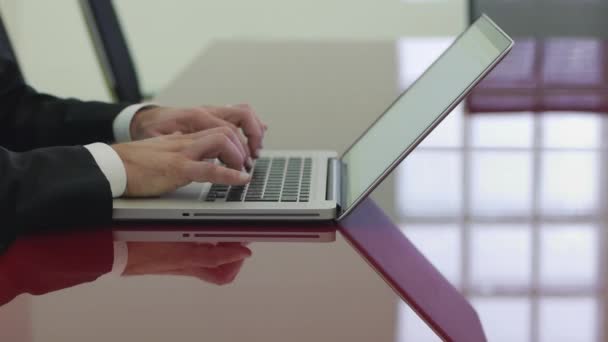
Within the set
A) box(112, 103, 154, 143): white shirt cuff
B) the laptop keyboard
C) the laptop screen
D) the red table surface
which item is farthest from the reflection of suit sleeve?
box(112, 103, 154, 143): white shirt cuff

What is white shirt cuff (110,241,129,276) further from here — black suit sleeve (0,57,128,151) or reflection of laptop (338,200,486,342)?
black suit sleeve (0,57,128,151)

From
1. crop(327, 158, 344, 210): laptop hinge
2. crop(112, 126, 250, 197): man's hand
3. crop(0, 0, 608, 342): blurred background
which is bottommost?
crop(0, 0, 608, 342): blurred background

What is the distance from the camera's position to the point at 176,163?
1.04 meters

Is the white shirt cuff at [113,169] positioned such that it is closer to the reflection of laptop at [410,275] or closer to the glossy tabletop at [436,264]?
the glossy tabletop at [436,264]

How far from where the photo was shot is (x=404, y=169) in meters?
1.29

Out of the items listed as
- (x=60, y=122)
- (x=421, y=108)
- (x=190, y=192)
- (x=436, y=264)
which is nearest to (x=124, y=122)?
(x=60, y=122)

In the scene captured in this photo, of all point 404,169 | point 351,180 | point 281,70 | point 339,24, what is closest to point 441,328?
point 351,180

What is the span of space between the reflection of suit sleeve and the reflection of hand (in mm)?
25

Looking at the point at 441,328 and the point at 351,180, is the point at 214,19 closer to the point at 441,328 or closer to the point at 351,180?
the point at 351,180

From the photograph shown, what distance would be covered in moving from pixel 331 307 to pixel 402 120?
1.12ft

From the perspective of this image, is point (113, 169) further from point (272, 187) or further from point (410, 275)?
point (410, 275)

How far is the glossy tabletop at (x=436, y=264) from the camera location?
77 centimetres

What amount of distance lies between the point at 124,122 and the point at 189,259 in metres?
0.53

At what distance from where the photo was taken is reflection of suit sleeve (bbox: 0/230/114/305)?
2.86 ft
